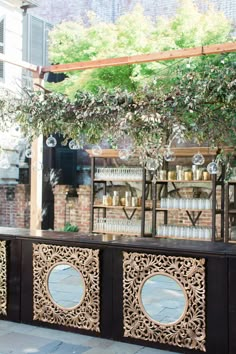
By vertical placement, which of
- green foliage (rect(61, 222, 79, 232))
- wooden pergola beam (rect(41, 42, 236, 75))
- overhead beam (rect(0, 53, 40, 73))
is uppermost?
overhead beam (rect(0, 53, 40, 73))

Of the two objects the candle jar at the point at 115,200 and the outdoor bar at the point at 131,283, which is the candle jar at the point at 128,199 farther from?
the outdoor bar at the point at 131,283

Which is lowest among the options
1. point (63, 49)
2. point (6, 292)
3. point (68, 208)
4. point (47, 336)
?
point (47, 336)

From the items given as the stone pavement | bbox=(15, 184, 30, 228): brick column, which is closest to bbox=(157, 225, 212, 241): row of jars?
the stone pavement

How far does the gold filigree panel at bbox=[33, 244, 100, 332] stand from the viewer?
4.49 meters

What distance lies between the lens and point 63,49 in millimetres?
10852

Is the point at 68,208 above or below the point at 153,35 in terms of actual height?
below

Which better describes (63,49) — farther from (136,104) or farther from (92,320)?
(92,320)

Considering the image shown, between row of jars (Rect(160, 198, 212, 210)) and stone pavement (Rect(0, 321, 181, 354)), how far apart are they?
4.14 meters

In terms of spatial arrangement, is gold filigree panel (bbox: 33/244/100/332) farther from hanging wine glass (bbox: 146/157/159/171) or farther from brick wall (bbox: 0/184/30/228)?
brick wall (bbox: 0/184/30/228)

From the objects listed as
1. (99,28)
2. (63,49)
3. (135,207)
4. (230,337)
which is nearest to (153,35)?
(99,28)

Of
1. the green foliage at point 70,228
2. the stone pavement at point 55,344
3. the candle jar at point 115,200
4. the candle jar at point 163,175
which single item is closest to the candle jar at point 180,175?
the candle jar at point 163,175

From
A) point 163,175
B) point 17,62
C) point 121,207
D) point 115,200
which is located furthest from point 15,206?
point 17,62

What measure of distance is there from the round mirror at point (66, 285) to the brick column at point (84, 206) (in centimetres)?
522

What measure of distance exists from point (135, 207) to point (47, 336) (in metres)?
4.55
